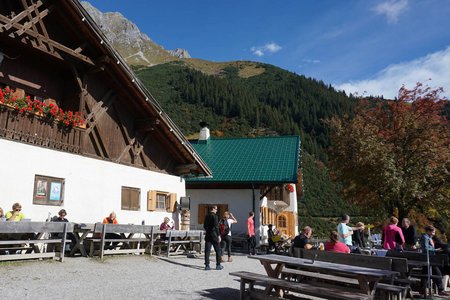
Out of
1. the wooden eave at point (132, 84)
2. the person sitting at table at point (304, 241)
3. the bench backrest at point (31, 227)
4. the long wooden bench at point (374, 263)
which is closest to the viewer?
the long wooden bench at point (374, 263)

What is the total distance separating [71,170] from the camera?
12.2 m

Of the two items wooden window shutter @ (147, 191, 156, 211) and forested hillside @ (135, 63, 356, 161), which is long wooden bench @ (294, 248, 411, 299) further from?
forested hillside @ (135, 63, 356, 161)

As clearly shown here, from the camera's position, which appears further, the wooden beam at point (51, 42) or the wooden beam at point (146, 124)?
the wooden beam at point (146, 124)

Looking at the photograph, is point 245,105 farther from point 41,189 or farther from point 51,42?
point 41,189

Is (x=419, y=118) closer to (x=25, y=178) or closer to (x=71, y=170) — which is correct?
(x=71, y=170)

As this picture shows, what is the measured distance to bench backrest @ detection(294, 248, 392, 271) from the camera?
6.55m

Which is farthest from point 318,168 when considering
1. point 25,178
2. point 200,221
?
point 25,178

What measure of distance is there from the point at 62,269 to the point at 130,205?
5.75 meters

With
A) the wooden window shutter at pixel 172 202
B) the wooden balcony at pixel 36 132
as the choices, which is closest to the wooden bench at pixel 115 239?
the wooden balcony at pixel 36 132

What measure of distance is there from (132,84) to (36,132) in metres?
4.03

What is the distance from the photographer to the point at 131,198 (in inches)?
576

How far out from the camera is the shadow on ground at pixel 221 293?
7.27 metres

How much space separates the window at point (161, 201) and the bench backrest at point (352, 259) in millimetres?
8701

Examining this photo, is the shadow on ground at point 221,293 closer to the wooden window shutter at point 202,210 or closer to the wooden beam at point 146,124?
the wooden beam at point 146,124
